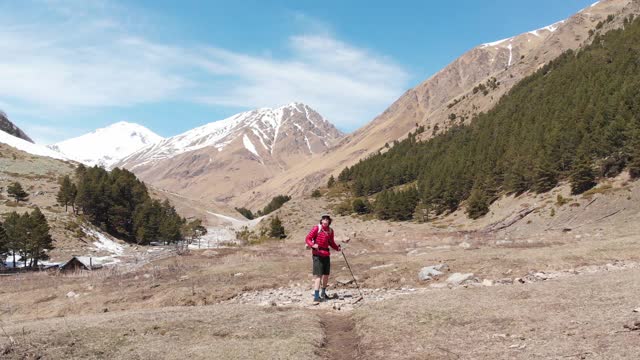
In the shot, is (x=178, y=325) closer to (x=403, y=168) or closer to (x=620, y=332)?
(x=620, y=332)

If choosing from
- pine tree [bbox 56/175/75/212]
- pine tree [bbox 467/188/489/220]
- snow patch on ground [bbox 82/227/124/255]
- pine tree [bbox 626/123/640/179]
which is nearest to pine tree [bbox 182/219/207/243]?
snow patch on ground [bbox 82/227/124/255]

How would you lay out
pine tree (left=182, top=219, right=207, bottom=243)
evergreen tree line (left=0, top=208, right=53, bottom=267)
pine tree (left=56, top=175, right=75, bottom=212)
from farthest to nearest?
pine tree (left=182, top=219, right=207, bottom=243) → pine tree (left=56, top=175, right=75, bottom=212) → evergreen tree line (left=0, top=208, right=53, bottom=267)

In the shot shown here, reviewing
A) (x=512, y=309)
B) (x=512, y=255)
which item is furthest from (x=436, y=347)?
(x=512, y=255)

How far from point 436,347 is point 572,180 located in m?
62.4

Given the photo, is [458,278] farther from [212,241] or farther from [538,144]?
[212,241]

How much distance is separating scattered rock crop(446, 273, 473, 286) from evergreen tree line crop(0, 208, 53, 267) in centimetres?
6524

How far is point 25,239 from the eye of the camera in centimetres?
6775

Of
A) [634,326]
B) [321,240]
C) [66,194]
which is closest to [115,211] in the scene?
[66,194]

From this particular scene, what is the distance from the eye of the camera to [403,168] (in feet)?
499

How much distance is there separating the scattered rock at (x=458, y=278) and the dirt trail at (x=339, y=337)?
280 inches

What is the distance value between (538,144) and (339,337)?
301 feet

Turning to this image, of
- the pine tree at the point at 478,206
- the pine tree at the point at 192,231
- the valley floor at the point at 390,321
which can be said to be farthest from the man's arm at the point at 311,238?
the pine tree at the point at 192,231

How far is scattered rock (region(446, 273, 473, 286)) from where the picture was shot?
22237 millimetres

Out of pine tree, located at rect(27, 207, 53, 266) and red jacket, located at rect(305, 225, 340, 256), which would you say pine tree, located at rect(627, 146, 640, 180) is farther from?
pine tree, located at rect(27, 207, 53, 266)
